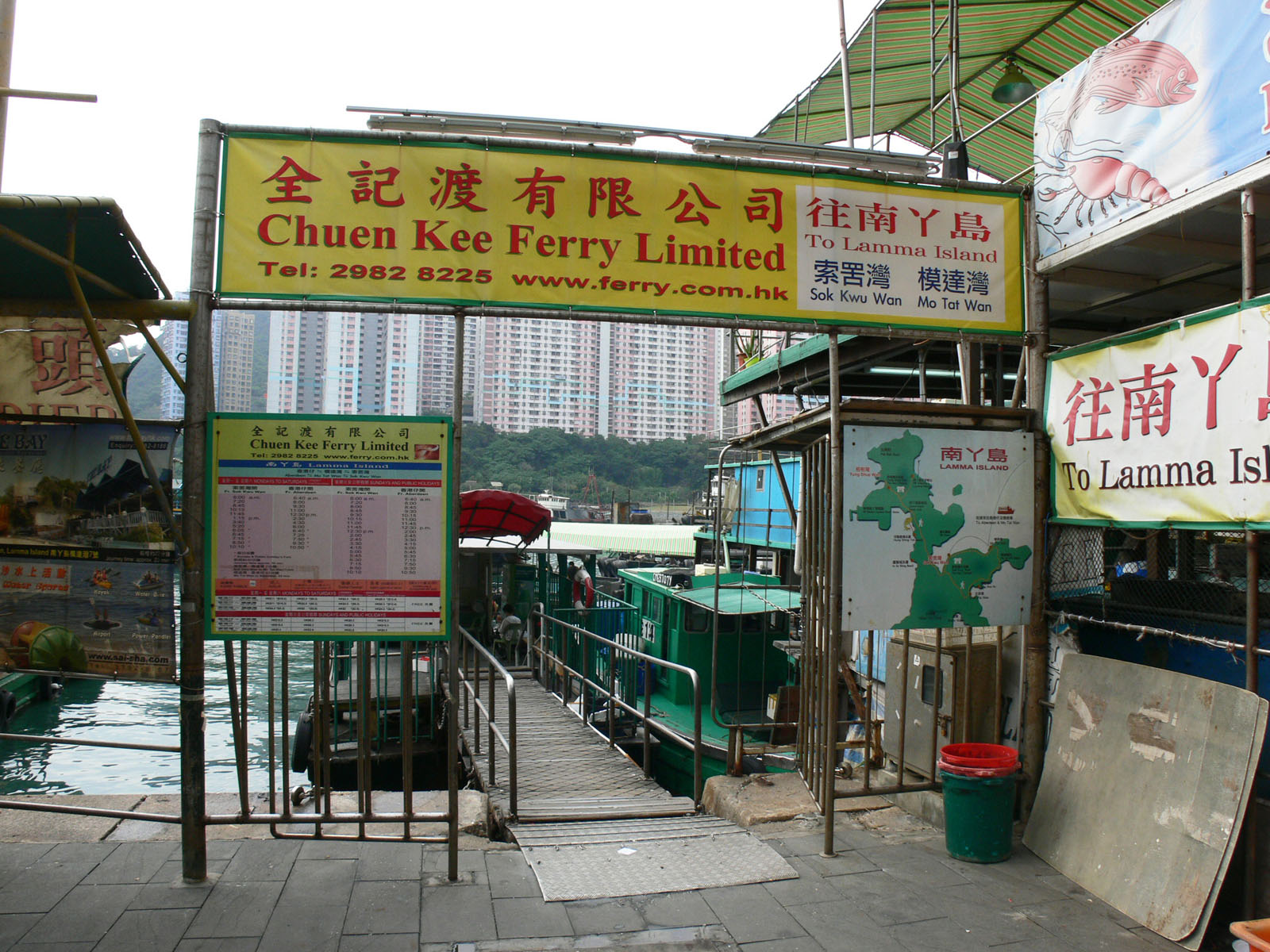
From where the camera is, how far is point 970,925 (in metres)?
3.99

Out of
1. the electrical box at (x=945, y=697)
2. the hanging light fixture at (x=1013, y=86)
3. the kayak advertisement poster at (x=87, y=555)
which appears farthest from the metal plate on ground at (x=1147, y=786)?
the hanging light fixture at (x=1013, y=86)

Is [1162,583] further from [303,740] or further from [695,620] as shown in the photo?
[303,740]

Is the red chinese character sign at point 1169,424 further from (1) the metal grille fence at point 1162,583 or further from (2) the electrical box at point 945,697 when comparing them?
(2) the electrical box at point 945,697

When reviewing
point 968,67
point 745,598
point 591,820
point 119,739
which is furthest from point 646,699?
point 119,739

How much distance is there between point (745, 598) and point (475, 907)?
8235 millimetres

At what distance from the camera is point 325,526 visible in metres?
4.38

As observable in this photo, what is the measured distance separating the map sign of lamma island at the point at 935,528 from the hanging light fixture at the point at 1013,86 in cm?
516

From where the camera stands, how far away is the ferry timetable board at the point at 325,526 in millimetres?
4348

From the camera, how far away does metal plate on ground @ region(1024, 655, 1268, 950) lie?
12.4ft

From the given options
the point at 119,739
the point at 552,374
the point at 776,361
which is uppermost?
the point at 552,374

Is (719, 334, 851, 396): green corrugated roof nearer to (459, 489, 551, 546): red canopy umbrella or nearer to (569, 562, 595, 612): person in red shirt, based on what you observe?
(459, 489, 551, 546): red canopy umbrella

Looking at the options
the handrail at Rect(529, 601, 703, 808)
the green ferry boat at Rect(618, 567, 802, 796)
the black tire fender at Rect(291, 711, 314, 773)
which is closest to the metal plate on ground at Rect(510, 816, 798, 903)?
the handrail at Rect(529, 601, 703, 808)

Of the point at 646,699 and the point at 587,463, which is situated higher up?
the point at 587,463

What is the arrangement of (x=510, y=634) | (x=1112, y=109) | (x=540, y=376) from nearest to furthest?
1. (x=1112, y=109)
2. (x=510, y=634)
3. (x=540, y=376)
